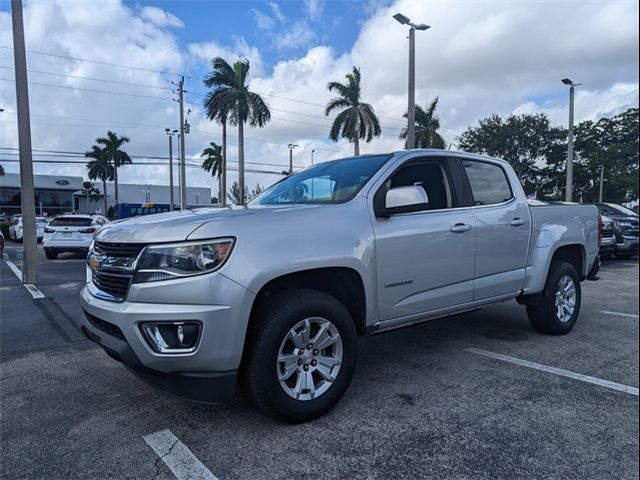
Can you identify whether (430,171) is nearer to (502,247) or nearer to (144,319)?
(502,247)

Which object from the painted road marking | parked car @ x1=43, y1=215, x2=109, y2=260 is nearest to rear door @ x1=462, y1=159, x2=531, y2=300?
the painted road marking

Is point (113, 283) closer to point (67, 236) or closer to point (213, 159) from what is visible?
point (67, 236)

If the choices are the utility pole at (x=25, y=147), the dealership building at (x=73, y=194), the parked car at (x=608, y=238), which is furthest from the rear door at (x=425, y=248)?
the dealership building at (x=73, y=194)

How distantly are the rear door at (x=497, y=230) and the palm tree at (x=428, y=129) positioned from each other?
3031cm

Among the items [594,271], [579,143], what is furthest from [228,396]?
[579,143]

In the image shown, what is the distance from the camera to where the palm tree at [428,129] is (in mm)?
34312

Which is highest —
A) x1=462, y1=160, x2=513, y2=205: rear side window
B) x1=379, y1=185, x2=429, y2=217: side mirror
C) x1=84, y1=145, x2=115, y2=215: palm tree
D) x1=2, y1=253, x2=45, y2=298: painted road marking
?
x1=84, y1=145, x2=115, y2=215: palm tree

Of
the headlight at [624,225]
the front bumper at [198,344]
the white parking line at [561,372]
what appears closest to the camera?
the front bumper at [198,344]

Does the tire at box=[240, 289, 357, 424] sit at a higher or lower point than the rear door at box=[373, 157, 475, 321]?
lower

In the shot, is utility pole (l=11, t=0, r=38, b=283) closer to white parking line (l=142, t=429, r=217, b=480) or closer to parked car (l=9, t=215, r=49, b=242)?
white parking line (l=142, t=429, r=217, b=480)

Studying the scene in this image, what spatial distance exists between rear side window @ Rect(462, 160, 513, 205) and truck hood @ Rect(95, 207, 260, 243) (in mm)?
2350

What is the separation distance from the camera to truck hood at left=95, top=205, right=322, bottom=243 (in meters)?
2.75

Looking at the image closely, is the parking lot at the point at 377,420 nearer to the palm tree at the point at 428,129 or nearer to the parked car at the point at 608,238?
the parked car at the point at 608,238

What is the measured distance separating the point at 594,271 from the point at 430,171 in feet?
10.0
